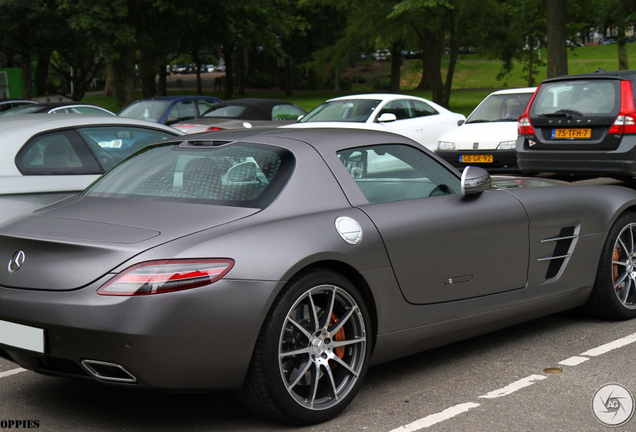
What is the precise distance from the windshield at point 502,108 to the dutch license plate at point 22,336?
1137 centimetres

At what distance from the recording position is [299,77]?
217ft

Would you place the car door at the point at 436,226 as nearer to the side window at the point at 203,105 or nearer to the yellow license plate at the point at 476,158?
the yellow license plate at the point at 476,158

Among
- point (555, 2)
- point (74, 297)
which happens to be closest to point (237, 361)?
point (74, 297)

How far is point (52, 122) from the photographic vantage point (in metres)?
7.06

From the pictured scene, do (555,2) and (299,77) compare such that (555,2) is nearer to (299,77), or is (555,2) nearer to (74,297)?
(74,297)

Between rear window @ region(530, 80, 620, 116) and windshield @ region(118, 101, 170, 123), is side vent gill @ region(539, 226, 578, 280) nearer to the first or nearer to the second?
rear window @ region(530, 80, 620, 116)

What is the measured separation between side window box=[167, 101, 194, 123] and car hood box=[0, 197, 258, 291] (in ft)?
46.1

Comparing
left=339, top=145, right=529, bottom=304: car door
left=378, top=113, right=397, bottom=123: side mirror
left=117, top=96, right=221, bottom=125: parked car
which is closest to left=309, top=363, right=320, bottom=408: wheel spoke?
left=339, top=145, right=529, bottom=304: car door

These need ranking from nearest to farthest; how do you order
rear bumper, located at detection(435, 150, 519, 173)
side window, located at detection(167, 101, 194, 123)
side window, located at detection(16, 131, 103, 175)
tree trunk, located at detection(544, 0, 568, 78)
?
side window, located at detection(16, 131, 103, 175)
rear bumper, located at detection(435, 150, 519, 173)
side window, located at detection(167, 101, 194, 123)
tree trunk, located at detection(544, 0, 568, 78)

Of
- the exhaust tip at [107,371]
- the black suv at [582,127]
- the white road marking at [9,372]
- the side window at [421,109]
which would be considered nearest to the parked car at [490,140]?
the side window at [421,109]

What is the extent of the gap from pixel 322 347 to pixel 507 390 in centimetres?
108

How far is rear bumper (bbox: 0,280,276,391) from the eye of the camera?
3.44 m

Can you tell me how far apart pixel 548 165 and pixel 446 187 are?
6.39 meters

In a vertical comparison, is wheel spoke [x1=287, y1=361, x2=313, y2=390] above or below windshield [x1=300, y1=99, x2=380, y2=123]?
below
